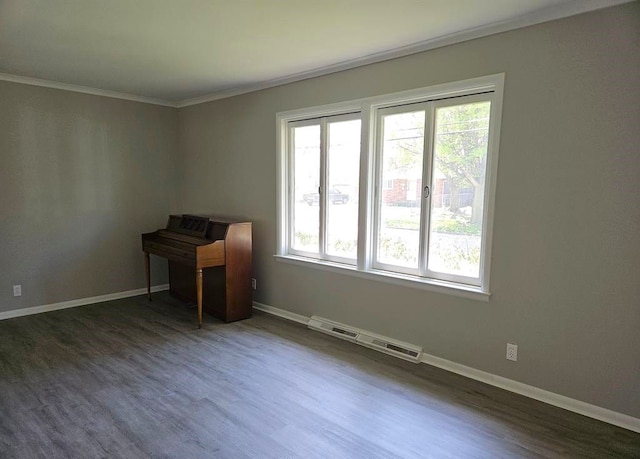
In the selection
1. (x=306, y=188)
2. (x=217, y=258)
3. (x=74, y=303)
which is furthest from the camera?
(x=74, y=303)

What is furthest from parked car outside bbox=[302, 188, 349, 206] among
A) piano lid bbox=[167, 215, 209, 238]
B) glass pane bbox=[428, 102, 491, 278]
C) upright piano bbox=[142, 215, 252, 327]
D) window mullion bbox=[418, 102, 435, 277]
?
piano lid bbox=[167, 215, 209, 238]

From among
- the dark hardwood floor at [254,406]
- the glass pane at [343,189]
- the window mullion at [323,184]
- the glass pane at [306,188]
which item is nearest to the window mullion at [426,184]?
the glass pane at [343,189]

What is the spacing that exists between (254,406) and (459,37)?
2.94 metres

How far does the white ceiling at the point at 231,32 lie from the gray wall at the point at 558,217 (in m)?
0.18

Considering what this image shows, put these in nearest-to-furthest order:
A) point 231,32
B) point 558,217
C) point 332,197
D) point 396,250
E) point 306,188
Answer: point 558,217, point 231,32, point 396,250, point 332,197, point 306,188

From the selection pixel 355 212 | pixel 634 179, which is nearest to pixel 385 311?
pixel 355 212

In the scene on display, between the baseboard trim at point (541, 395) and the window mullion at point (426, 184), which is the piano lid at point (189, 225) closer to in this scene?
the window mullion at point (426, 184)

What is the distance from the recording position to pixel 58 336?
11.9ft

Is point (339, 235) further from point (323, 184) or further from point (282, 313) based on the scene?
point (282, 313)

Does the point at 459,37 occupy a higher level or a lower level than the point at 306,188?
higher

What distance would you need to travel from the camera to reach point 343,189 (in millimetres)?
3717

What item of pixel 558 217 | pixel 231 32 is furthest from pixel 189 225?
pixel 558 217

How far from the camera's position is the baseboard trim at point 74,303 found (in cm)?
414

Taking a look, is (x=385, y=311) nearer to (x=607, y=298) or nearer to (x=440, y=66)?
(x=607, y=298)
